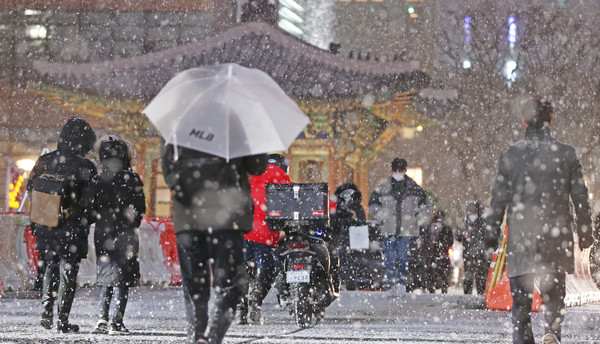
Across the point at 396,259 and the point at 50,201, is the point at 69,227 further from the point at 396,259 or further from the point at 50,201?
the point at 396,259

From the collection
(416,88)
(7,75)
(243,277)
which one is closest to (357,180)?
(416,88)

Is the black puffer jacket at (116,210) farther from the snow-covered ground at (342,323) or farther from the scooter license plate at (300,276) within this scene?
the scooter license plate at (300,276)

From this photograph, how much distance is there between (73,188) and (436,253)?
12079 millimetres

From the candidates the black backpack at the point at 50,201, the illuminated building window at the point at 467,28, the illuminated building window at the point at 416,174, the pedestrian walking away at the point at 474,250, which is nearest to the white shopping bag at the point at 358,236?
the pedestrian walking away at the point at 474,250

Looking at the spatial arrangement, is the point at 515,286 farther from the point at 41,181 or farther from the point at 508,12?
the point at 508,12

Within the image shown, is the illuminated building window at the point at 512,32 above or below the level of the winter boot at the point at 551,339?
above

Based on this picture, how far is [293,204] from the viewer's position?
398 inches

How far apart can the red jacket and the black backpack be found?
7.13 feet

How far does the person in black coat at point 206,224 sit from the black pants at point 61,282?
3.15 m

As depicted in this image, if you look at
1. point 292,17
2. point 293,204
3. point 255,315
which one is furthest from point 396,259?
point 292,17

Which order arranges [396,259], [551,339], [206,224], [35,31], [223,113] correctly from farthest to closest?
[35,31]
[396,259]
[551,339]
[223,113]
[206,224]

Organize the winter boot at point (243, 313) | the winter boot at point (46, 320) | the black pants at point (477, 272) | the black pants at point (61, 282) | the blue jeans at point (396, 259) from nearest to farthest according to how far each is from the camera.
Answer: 1. the black pants at point (61, 282)
2. the winter boot at point (46, 320)
3. the winter boot at point (243, 313)
4. the blue jeans at point (396, 259)
5. the black pants at point (477, 272)

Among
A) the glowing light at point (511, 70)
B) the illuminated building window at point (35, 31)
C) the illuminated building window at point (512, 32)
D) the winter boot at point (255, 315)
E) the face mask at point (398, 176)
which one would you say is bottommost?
the winter boot at point (255, 315)

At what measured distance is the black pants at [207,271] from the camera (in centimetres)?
596
